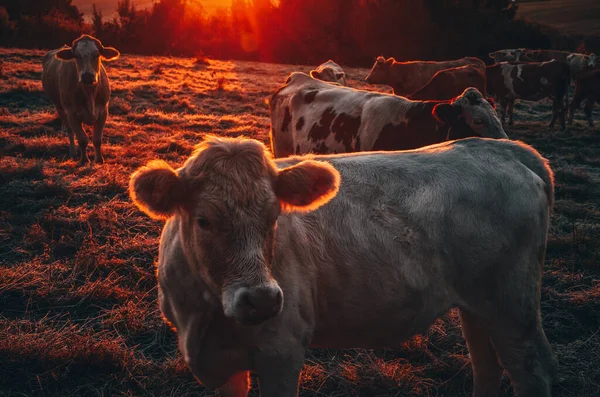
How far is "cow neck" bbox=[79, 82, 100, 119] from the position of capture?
8.81m

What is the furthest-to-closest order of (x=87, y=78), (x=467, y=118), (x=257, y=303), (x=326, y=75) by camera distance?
1. (x=326, y=75)
2. (x=87, y=78)
3. (x=467, y=118)
4. (x=257, y=303)

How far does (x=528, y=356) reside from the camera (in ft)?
9.19

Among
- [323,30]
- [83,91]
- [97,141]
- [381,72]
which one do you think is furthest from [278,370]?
[323,30]

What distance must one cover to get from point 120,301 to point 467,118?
4237 millimetres

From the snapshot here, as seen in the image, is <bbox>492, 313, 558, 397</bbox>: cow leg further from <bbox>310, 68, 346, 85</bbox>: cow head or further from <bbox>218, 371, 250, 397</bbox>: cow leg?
<bbox>310, 68, 346, 85</bbox>: cow head

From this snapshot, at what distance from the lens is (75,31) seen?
102 ft

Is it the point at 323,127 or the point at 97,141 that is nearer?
the point at 323,127

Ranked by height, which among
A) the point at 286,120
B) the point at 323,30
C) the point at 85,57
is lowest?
the point at 286,120

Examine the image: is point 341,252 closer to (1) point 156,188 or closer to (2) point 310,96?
(1) point 156,188

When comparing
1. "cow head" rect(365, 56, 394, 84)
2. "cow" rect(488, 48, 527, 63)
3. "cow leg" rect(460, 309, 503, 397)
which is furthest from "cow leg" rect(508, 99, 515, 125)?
"cow leg" rect(460, 309, 503, 397)

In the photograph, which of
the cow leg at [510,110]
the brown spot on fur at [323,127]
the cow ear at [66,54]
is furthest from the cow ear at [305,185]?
the cow leg at [510,110]

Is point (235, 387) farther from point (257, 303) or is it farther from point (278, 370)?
point (257, 303)

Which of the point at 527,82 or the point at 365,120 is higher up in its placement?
the point at 365,120

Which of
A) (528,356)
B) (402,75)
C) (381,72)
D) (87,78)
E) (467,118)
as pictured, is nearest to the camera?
(528,356)
